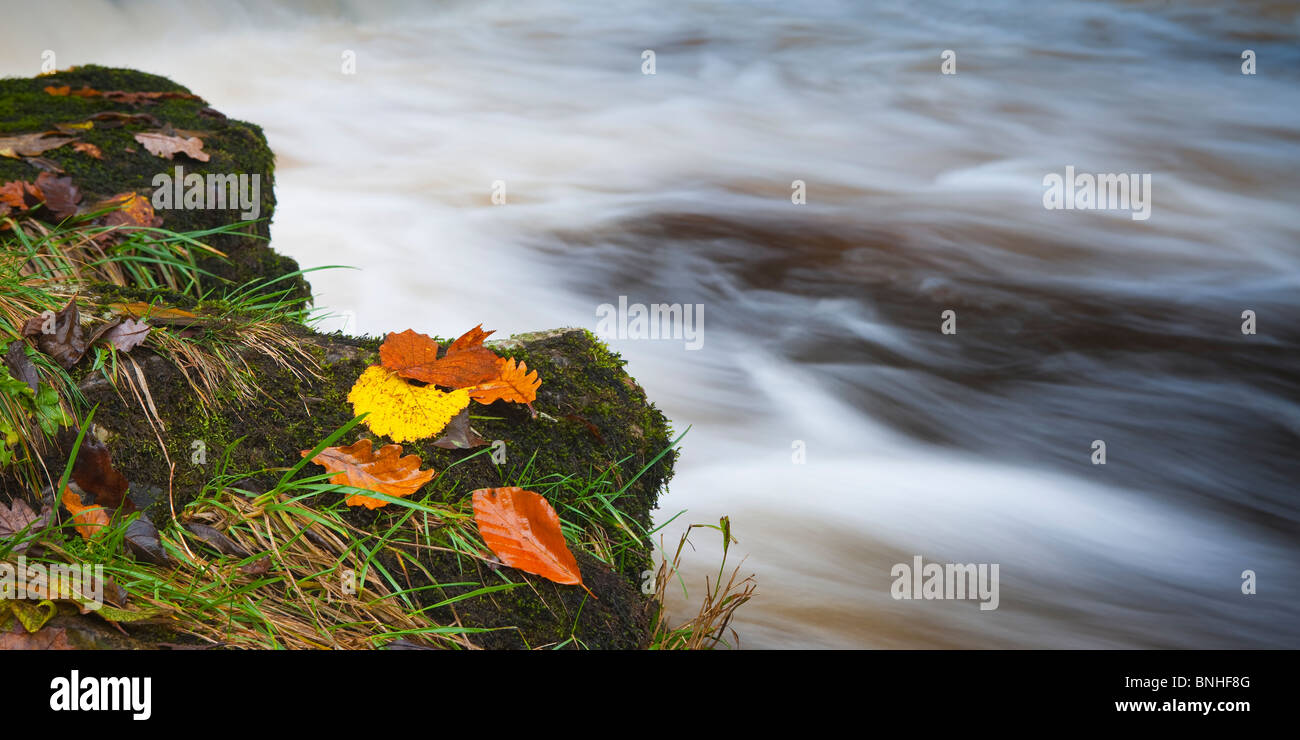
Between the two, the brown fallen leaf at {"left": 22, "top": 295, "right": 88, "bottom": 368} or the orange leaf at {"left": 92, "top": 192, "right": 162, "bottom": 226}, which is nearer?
the brown fallen leaf at {"left": 22, "top": 295, "right": 88, "bottom": 368}

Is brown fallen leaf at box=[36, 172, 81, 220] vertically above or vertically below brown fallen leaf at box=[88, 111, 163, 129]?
below

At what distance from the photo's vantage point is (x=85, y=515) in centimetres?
182

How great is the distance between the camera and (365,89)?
9.95 m

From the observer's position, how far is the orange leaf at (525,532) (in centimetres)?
197

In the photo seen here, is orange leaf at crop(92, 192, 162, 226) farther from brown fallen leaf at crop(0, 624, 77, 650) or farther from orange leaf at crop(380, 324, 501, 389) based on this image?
brown fallen leaf at crop(0, 624, 77, 650)

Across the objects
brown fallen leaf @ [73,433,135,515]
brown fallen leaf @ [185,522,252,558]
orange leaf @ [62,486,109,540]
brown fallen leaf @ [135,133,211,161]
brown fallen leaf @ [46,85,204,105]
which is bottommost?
brown fallen leaf @ [185,522,252,558]

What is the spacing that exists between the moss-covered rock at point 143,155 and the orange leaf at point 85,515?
A: 1.66 m

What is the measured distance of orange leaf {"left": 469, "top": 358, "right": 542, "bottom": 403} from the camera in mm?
2295

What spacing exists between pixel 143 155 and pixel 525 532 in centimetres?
286

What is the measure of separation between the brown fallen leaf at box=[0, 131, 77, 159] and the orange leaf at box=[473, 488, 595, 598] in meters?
2.69

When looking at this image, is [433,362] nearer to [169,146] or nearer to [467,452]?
[467,452]

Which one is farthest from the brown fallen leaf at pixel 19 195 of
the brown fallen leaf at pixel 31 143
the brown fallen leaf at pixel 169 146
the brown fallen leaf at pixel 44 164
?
the brown fallen leaf at pixel 169 146

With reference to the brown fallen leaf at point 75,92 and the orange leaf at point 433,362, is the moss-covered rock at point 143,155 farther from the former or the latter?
the orange leaf at point 433,362

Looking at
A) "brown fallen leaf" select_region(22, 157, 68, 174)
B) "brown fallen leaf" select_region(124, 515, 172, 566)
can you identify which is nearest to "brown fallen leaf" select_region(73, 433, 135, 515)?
"brown fallen leaf" select_region(124, 515, 172, 566)
